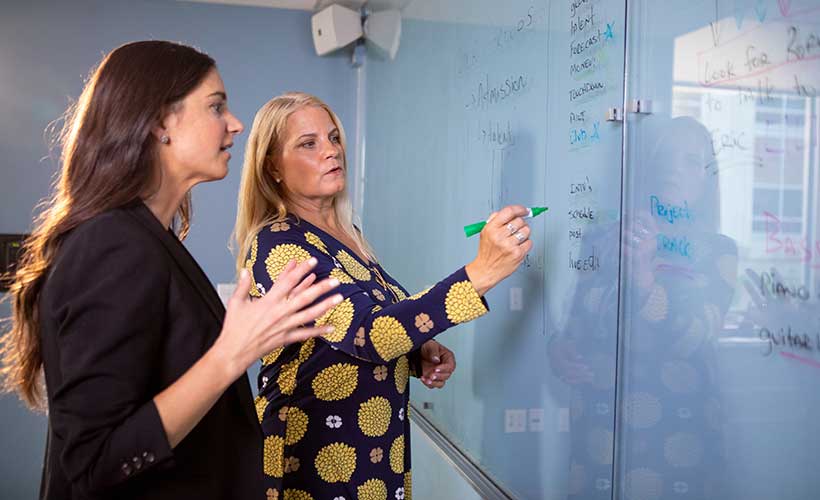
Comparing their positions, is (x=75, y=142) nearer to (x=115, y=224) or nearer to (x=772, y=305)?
(x=115, y=224)

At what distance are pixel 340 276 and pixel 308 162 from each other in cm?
37

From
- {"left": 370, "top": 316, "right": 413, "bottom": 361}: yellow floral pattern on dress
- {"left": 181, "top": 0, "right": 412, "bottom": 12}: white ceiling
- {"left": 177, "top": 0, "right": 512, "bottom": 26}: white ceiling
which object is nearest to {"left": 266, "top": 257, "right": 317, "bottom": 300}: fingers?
{"left": 370, "top": 316, "right": 413, "bottom": 361}: yellow floral pattern on dress

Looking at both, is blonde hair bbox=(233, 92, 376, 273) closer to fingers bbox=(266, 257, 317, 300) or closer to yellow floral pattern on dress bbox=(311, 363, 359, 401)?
yellow floral pattern on dress bbox=(311, 363, 359, 401)

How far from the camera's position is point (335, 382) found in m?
1.45

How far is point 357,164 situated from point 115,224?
319 cm

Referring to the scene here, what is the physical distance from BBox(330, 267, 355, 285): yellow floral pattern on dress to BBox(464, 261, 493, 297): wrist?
0.22 m

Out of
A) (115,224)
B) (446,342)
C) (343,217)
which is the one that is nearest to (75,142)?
(115,224)

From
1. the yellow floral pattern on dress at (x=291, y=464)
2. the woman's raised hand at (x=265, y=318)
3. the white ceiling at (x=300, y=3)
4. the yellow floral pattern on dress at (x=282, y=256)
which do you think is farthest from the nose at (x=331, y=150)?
the white ceiling at (x=300, y=3)

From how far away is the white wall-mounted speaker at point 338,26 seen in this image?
370 centimetres

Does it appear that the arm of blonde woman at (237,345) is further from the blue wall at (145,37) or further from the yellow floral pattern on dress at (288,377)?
the blue wall at (145,37)

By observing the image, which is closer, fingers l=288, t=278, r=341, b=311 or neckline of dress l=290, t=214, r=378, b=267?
fingers l=288, t=278, r=341, b=311

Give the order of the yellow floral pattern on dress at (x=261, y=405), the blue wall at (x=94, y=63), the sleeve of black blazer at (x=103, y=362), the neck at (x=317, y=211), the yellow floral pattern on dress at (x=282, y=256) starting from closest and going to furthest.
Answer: the sleeve of black blazer at (x=103, y=362)
the yellow floral pattern on dress at (x=282, y=256)
the yellow floral pattern on dress at (x=261, y=405)
the neck at (x=317, y=211)
the blue wall at (x=94, y=63)

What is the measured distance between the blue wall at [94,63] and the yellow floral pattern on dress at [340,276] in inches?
105

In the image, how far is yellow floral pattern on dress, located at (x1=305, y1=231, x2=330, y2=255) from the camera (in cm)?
144
